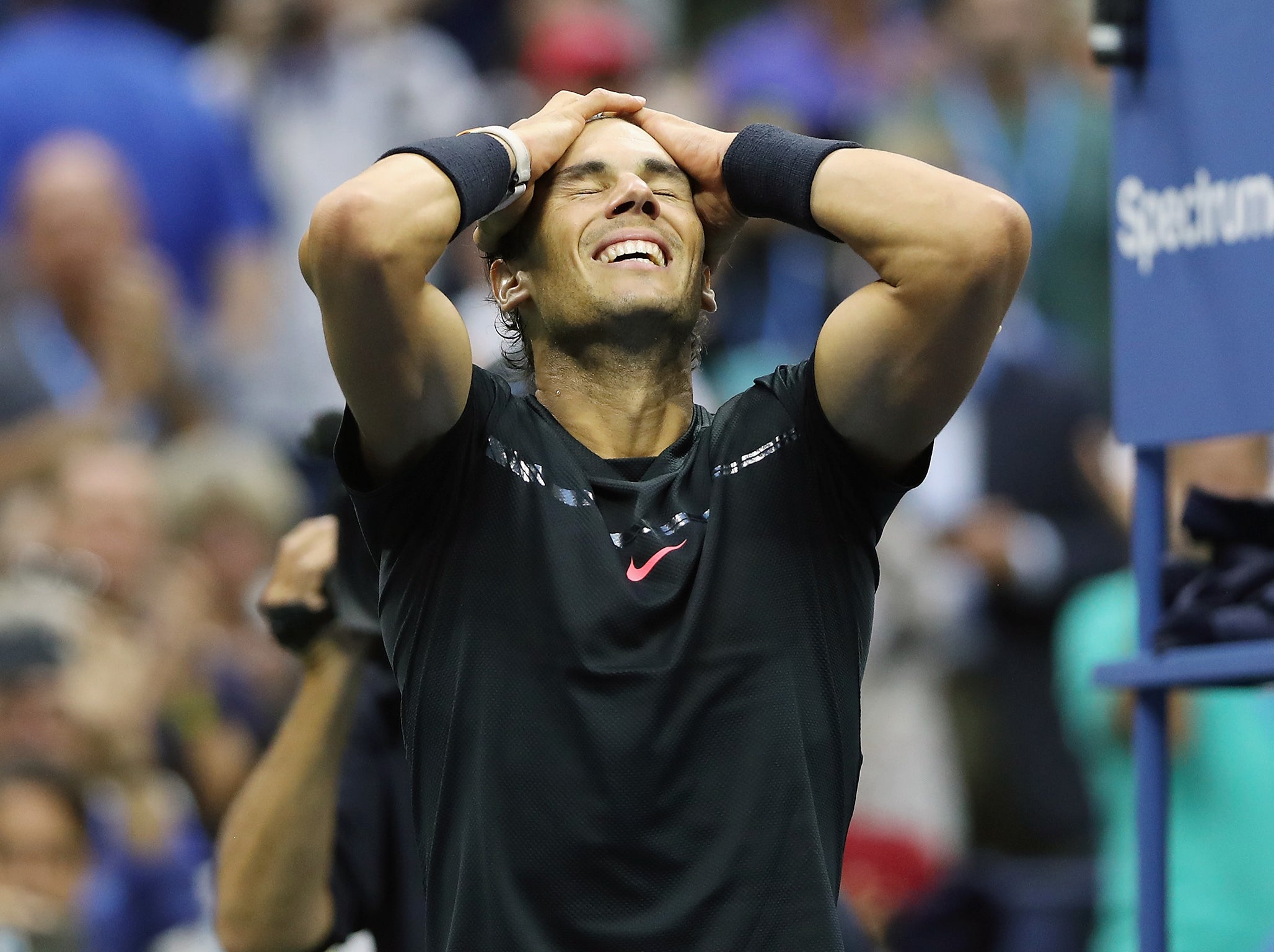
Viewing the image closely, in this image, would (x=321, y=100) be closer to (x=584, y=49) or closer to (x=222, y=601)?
(x=584, y=49)

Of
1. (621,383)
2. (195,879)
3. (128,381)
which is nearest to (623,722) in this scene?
(621,383)

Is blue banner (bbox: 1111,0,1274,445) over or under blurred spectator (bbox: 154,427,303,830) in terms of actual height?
over

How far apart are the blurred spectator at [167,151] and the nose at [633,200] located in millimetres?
4593

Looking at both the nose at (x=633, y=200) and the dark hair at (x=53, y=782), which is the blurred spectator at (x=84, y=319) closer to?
the dark hair at (x=53, y=782)

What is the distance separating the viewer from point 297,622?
386 cm

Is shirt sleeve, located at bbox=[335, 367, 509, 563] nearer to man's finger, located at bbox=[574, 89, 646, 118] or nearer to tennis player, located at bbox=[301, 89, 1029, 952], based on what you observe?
tennis player, located at bbox=[301, 89, 1029, 952]

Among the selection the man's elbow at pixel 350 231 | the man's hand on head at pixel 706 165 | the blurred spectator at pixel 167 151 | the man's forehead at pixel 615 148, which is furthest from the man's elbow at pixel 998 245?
the blurred spectator at pixel 167 151

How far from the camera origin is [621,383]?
10.2 feet

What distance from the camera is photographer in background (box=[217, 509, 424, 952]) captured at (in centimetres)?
381

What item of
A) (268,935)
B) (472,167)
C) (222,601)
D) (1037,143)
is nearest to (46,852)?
(222,601)

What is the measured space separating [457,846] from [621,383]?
0.75 m

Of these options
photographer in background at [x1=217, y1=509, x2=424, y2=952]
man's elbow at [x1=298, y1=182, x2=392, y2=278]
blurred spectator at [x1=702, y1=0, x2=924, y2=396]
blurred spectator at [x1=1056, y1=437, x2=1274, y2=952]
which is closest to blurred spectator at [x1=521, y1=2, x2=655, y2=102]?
blurred spectator at [x1=702, y1=0, x2=924, y2=396]

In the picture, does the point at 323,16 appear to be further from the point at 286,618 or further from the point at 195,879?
the point at 286,618

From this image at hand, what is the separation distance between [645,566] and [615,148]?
2.29 feet
